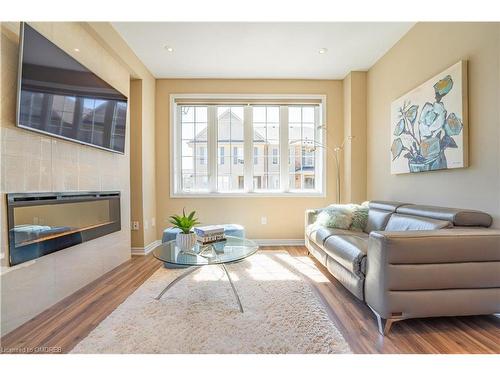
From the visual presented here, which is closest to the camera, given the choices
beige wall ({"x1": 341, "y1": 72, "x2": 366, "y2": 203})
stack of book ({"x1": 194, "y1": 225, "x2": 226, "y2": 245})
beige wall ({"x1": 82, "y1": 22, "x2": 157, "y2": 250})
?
stack of book ({"x1": 194, "y1": 225, "x2": 226, "y2": 245})

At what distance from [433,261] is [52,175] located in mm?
2813

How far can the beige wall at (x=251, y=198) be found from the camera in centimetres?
375

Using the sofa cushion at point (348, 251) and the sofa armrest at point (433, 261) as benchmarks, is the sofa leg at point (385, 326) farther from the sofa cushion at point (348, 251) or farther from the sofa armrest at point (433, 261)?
the sofa cushion at point (348, 251)

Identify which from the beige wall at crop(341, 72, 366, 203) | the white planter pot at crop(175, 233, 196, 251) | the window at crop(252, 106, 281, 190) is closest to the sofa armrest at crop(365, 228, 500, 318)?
the white planter pot at crop(175, 233, 196, 251)

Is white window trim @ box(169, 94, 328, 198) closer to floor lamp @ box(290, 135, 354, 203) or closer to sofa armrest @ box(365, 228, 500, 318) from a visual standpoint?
floor lamp @ box(290, 135, 354, 203)

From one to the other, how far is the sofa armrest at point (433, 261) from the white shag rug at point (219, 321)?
0.49m

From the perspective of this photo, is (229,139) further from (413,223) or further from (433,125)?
(413,223)

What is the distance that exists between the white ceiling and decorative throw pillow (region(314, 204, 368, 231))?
1979 millimetres

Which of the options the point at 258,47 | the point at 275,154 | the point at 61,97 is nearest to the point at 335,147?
the point at 275,154

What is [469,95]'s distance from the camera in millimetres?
1881

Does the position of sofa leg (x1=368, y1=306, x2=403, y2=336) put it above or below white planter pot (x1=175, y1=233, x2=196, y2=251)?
below

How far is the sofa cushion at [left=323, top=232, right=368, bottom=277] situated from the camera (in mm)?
1763
